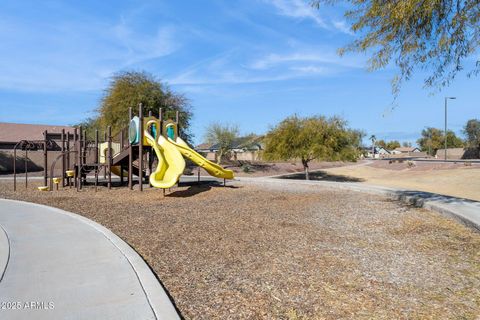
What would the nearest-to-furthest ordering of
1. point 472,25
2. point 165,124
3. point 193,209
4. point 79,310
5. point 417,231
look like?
point 79,310, point 472,25, point 417,231, point 193,209, point 165,124

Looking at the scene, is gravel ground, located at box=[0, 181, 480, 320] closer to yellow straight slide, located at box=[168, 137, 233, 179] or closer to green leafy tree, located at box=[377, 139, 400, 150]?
yellow straight slide, located at box=[168, 137, 233, 179]

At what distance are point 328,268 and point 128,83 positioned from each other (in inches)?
1256

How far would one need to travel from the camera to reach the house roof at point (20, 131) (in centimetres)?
4309

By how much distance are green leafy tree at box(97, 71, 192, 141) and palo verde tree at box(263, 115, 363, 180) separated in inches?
421

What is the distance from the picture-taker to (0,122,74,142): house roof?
4309 centimetres

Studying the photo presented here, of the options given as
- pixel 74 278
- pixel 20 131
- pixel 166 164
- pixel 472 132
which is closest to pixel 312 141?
pixel 166 164

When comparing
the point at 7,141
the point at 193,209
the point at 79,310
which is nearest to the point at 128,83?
the point at 7,141

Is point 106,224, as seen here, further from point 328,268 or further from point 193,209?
point 328,268

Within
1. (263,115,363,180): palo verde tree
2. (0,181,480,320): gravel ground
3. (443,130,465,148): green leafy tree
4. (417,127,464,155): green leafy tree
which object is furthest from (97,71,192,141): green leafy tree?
(443,130,465,148): green leafy tree

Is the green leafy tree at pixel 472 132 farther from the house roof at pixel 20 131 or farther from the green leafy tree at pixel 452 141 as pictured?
the house roof at pixel 20 131

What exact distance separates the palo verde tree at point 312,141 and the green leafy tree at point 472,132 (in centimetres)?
5916

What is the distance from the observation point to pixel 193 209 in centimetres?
1218

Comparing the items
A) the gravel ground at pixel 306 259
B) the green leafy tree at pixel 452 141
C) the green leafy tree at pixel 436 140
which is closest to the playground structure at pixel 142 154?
the gravel ground at pixel 306 259

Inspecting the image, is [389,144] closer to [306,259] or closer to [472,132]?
[472,132]
